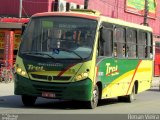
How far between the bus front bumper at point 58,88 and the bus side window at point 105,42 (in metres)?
1.47

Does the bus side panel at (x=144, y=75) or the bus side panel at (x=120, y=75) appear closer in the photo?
the bus side panel at (x=120, y=75)

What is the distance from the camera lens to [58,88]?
15.8 metres

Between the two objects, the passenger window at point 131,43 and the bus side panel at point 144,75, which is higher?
the passenger window at point 131,43

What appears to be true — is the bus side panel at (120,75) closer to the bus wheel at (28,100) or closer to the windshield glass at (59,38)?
the windshield glass at (59,38)

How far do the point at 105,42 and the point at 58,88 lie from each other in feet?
7.79

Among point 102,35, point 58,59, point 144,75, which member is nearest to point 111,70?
point 102,35

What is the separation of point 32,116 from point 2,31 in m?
20.1

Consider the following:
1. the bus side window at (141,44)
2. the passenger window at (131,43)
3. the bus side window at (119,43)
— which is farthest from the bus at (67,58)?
the bus side window at (141,44)

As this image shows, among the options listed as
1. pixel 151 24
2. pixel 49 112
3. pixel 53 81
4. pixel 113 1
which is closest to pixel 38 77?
pixel 53 81

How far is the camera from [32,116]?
13.5 m

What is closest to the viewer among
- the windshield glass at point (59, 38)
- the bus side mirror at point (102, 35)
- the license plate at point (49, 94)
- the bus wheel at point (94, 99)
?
the license plate at point (49, 94)

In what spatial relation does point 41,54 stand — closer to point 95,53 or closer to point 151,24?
point 95,53

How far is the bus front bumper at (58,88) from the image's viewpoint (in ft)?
51.7

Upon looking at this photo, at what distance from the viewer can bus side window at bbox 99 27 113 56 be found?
55.2 feet
